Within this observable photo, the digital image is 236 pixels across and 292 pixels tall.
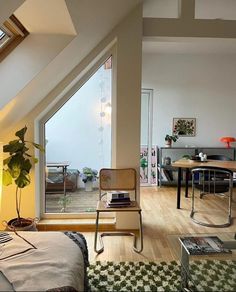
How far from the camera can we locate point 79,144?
357 cm

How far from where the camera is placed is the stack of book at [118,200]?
289 centimetres

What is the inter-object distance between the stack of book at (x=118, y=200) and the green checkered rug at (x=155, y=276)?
0.58 metres

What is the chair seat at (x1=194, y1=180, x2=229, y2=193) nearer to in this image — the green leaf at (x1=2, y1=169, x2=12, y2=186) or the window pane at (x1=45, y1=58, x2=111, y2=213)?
the window pane at (x1=45, y1=58, x2=111, y2=213)

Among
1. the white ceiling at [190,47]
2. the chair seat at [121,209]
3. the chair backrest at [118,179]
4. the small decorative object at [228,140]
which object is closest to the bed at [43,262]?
the chair seat at [121,209]

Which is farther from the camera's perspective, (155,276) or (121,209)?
(121,209)

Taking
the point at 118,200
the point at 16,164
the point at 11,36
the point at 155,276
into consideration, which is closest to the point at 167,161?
the point at 118,200

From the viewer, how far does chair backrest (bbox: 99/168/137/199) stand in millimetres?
3180

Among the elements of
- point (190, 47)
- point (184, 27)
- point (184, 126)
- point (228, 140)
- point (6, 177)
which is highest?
point (190, 47)

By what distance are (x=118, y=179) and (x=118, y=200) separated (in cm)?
34

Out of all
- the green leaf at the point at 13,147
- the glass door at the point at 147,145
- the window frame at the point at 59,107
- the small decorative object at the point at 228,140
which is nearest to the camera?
the green leaf at the point at 13,147

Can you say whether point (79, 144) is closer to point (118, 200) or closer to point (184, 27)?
point (118, 200)

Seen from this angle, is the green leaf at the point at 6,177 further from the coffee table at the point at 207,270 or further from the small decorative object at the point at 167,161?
the small decorative object at the point at 167,161

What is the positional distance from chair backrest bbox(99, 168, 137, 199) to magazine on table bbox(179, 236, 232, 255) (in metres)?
1.14

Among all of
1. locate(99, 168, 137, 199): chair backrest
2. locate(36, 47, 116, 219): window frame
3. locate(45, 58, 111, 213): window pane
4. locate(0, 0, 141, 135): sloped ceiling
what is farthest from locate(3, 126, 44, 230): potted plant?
locate(99, 168, 137, 199): chair backrest
